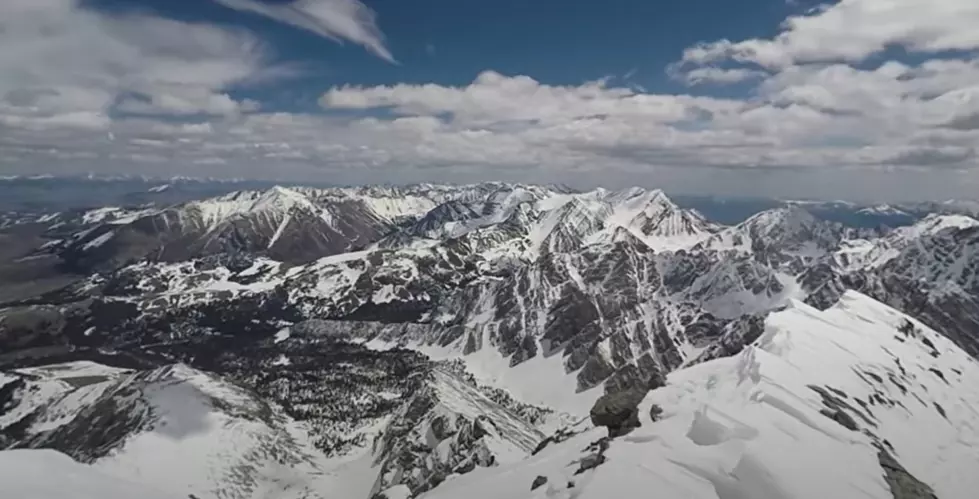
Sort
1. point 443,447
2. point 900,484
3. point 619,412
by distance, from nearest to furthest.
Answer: point 900,484, point 619,412, point 443,447

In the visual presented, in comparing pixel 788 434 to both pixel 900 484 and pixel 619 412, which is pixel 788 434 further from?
pixel 619 412

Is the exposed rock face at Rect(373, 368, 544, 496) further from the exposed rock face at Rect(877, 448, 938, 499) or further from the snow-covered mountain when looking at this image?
the exposed rock face at Rect(877, 448, 938, 499)

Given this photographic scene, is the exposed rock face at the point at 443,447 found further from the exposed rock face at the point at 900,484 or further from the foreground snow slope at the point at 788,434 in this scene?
the exposed rock face at the point at 900,484

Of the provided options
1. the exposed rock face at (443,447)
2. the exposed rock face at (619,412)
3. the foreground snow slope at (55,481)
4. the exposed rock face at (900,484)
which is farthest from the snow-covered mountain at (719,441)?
the exposed rock face at (619,412)

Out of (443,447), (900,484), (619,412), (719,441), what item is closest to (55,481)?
(719,441)

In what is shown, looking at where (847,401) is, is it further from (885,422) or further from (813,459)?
(813,459)
